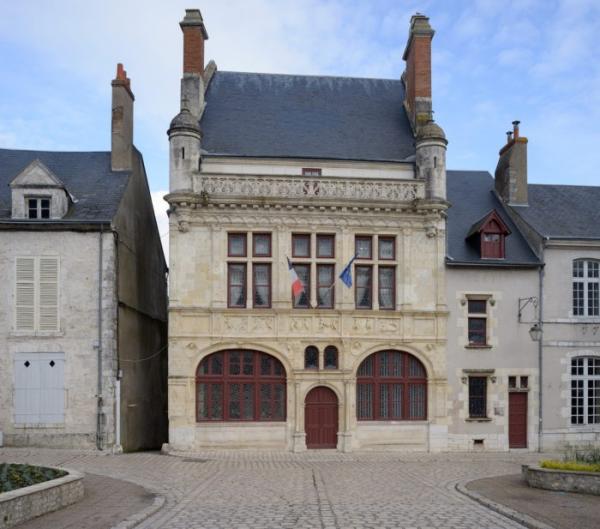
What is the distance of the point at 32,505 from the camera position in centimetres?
1102

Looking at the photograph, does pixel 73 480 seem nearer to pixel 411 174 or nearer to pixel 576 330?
pixel 411 174

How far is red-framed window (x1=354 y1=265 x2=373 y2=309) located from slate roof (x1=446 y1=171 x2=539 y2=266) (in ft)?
7.96

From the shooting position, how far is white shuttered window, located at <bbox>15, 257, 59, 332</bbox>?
20438mm

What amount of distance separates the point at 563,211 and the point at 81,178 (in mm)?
15414

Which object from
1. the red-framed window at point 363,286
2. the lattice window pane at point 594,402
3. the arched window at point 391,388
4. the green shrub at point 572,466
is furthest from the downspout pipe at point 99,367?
the lattice window pane at point 594,402

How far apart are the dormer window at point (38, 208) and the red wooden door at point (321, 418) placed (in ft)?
29.7

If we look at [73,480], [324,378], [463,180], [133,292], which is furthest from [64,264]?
[463,180]

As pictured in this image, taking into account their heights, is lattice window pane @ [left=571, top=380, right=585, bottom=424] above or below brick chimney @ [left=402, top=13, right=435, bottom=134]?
below

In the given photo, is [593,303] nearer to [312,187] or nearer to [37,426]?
[312,187]

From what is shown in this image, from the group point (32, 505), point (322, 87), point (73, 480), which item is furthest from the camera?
point (322, 87)

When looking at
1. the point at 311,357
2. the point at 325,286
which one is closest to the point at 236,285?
the point at 325,286

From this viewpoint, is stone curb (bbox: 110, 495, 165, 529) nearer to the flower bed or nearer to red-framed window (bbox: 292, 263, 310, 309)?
the flower bed

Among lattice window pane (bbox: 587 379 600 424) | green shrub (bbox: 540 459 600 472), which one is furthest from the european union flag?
lattice window pane (bbox: 587 379 600 424)

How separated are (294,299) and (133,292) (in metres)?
5.08
